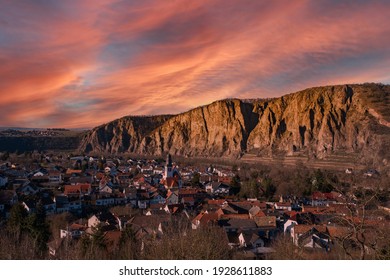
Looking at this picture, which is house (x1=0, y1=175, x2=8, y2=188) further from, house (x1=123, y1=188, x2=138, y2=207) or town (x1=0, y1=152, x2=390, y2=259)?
house (x1=123, y1=188, x2=138, y2=207)

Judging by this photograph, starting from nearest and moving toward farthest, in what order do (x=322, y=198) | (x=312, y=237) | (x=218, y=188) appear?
(x=312, y=237) → (x=322, y=198) → (x=218, y=188)

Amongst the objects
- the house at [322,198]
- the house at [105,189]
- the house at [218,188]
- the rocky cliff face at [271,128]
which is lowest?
the house at [322,198]

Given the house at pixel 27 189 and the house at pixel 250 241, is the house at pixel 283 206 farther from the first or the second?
the house at pixel 27 189

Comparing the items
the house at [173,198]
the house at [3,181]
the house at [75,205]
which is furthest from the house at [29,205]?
the house at [173,198]

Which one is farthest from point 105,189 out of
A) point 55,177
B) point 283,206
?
point 283,206

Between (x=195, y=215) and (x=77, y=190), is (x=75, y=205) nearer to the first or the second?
(x=77, y=190)

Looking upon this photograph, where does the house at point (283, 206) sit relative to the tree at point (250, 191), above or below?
below

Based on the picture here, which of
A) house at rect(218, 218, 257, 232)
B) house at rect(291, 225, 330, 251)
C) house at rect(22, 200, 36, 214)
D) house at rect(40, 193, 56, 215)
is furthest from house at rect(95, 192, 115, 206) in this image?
house at rect(291, 225, 330, 251)

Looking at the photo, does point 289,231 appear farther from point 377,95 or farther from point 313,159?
point 377,95
